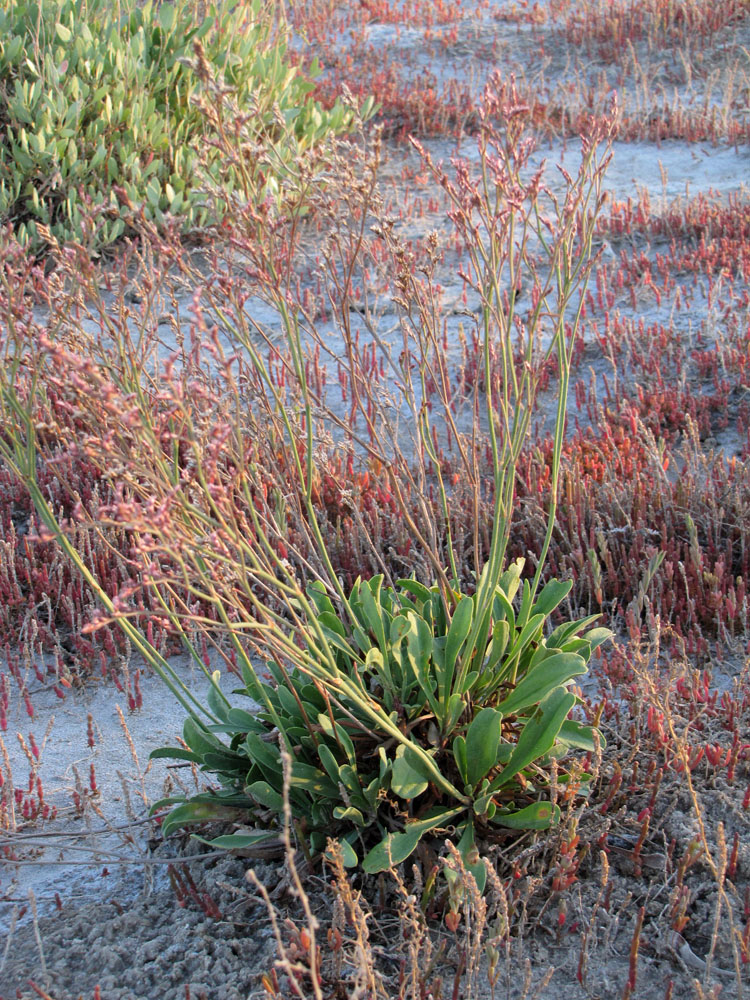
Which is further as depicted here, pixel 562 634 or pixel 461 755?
pixel 562 634

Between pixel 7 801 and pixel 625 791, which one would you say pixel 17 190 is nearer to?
pixel 7 801

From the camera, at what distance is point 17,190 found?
229 inches

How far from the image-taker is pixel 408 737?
2.15 m

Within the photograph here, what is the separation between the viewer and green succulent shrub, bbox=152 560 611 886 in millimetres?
2021

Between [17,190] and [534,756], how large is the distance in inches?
211

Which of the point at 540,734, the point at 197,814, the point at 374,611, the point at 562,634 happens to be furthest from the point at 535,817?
the point at 197,814

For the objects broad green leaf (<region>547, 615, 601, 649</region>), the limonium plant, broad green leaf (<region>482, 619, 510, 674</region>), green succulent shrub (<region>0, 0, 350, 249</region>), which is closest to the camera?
the limonium plant

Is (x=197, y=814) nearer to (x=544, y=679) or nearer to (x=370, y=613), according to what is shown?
(x=370, y=613)

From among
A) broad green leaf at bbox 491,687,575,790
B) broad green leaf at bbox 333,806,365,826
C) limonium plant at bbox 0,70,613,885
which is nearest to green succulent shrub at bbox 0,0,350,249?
limonium plant at bbox 0,70,613,885

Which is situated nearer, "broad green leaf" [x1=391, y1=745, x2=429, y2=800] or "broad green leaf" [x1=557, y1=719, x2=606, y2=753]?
"broad green leaf" [x1=391, y1=745, x2=429, y2=800]

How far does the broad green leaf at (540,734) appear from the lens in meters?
2.01

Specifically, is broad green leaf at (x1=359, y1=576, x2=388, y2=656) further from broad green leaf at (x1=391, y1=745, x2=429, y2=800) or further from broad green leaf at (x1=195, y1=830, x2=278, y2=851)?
broad green leaf at (x1=195, y1=830, x2=278, y2=851)

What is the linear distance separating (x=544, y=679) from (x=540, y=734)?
0.14 m

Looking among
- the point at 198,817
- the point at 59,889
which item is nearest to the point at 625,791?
the point at 198,817
